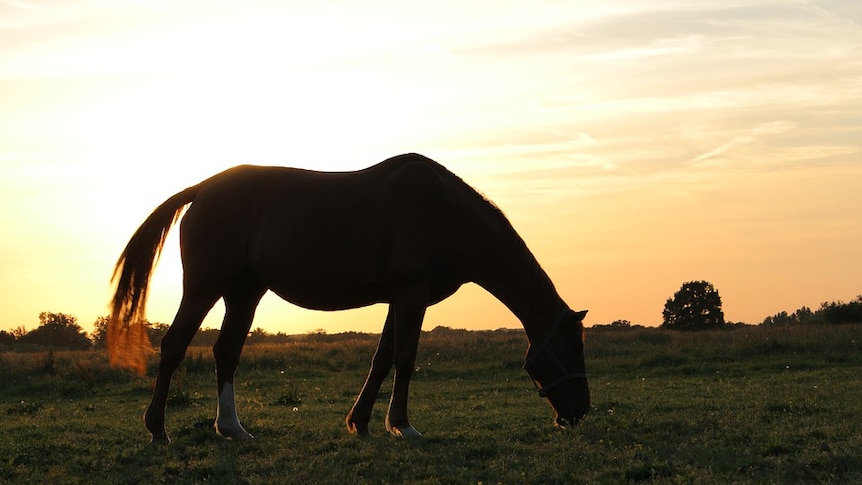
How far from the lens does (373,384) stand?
9711mm

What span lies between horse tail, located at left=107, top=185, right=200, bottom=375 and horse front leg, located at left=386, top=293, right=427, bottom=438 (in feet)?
10.3

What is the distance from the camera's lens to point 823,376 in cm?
1817

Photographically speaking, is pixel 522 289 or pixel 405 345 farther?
pixel 522 289

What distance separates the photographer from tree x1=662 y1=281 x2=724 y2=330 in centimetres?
5362

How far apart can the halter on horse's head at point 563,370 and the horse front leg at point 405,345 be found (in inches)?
50.9

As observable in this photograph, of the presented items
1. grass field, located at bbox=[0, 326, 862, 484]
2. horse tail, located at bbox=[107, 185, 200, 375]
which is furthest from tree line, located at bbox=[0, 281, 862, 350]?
horse tail, located at bbox=[107, 185, 200, 375]

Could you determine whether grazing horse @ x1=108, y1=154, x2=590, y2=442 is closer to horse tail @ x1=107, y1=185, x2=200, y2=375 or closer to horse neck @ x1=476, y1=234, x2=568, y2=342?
horse neck @ x1=476, y1=234, x2=568, y2=342

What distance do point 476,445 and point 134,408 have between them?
32.9ft

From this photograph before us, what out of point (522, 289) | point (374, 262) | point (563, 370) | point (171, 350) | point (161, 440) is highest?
point (374, 262)

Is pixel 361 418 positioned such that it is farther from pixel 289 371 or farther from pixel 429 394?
pixel 289 371

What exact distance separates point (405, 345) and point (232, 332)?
2.24 meters

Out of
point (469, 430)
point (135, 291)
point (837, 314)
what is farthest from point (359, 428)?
point (837, 314)

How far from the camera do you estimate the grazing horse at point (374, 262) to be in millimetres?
9328

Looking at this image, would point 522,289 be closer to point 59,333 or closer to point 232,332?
point 232,332
